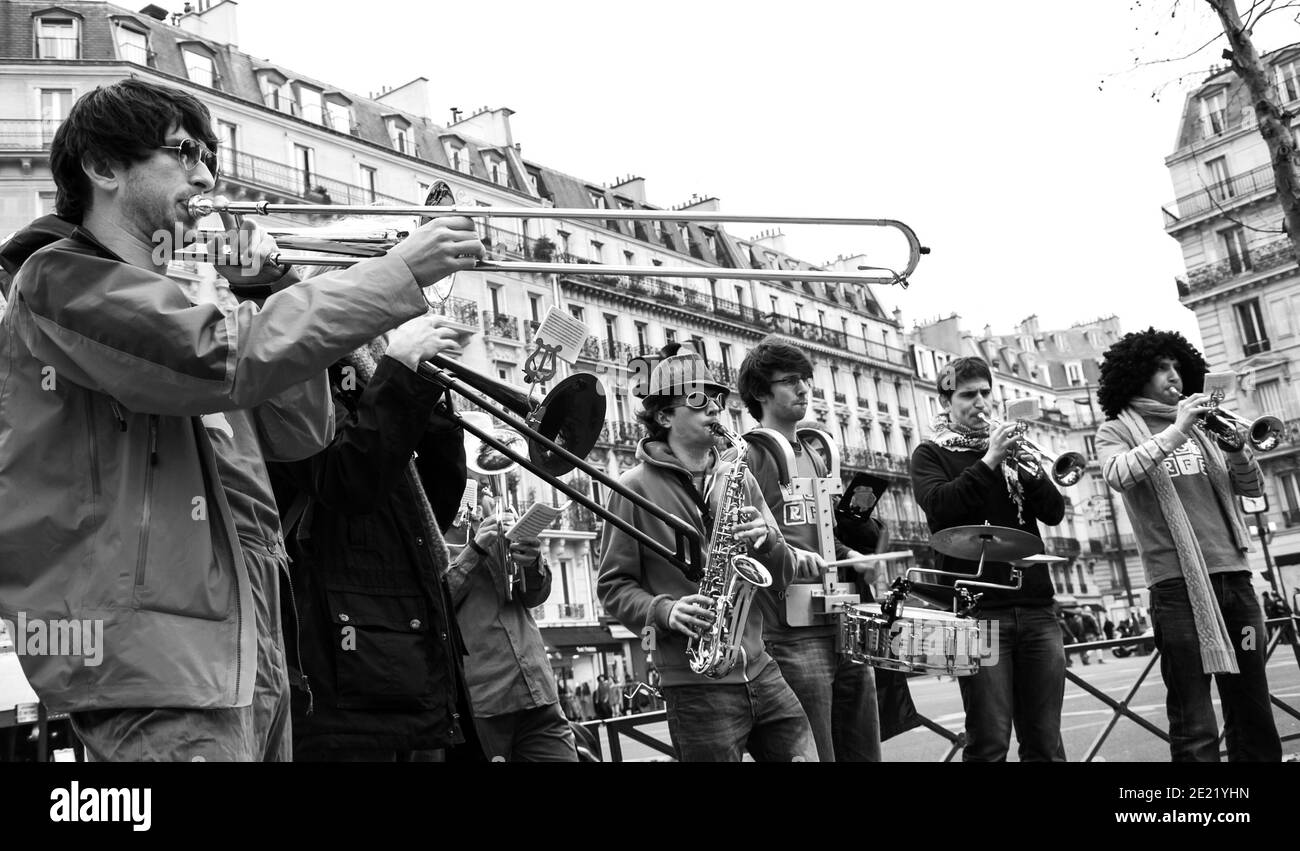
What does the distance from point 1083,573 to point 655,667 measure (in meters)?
90.6

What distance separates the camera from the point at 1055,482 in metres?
6.91

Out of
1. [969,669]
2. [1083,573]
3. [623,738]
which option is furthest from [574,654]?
[1083,573]

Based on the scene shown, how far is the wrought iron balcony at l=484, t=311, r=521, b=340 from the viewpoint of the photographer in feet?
149

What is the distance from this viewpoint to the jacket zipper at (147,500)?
2.63m

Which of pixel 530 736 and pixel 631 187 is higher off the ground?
pixel 631 187

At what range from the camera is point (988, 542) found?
5.85m

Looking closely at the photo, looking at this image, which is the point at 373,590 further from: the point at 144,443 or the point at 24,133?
the point at 24,133

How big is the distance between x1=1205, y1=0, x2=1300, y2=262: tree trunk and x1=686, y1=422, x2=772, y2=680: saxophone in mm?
5387

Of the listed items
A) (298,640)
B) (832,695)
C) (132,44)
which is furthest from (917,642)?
(132,44)

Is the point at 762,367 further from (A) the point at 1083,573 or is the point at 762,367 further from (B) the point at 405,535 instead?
(A) the point at 1083,573

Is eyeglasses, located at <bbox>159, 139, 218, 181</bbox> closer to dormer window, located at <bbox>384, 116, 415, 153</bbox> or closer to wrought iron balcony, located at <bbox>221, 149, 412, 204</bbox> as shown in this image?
wrought iron balcony, located at <bbox>221, 149, 412, 204</bbox>

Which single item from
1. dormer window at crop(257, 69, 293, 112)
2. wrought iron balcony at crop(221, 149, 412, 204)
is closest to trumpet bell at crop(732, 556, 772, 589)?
wrought iron balcony at crop(221, 149, 412, 204)

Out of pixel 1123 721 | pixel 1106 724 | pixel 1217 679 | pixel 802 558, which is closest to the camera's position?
pixel 802 558

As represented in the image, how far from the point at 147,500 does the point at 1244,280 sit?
54.7m
